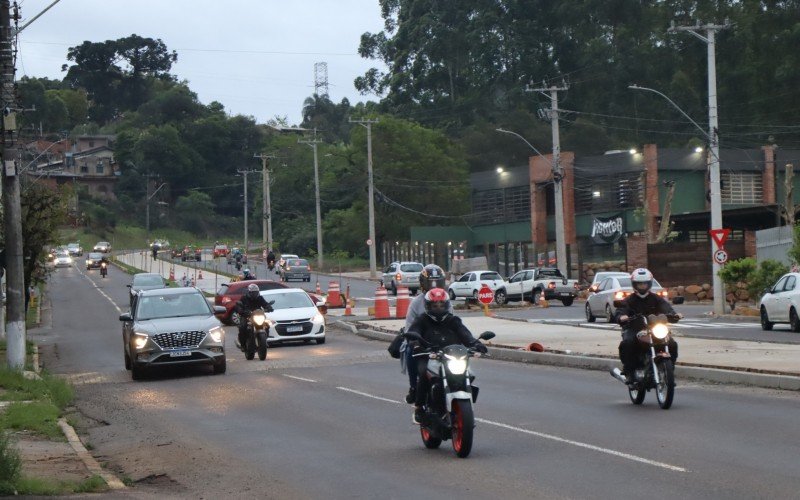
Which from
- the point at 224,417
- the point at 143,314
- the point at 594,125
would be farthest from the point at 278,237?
the point at 224,417

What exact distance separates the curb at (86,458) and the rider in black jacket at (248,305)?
10077mm

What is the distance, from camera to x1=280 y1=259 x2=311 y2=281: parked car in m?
78.9

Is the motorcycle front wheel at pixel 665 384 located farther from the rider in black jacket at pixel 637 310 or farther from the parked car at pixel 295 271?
the parked car at pixel 295 271

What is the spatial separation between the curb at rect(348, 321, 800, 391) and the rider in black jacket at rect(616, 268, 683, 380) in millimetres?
2760

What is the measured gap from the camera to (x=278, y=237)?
431ft

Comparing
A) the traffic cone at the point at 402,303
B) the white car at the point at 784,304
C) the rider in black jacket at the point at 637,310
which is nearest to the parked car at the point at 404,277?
the traffic cone at the point at 402,303

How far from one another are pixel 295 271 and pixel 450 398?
67731mm

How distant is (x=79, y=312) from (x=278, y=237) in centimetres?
7386

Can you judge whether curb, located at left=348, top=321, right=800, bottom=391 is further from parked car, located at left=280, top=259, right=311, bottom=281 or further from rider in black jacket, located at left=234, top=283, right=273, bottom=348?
parked car, located at left=280, top=259, right=311, bottom=281

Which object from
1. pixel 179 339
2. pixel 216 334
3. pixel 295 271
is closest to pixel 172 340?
pixel 179 339

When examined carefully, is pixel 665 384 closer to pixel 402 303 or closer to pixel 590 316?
pixel 590 316

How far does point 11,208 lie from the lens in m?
23.7

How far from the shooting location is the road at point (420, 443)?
1048 cm

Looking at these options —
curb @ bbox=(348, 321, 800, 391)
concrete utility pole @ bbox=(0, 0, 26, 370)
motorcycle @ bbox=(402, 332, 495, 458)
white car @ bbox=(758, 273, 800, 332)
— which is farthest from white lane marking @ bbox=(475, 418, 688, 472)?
white car @ bbox=(758, 273, 800, 332)
